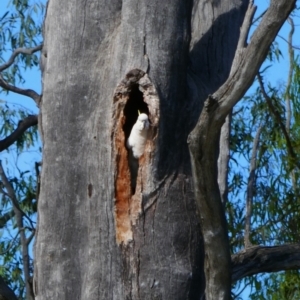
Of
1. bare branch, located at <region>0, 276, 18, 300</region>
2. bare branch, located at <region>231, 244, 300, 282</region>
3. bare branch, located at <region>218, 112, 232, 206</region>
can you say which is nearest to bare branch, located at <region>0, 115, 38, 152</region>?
bare branch, located at <region>0, 276, 18, 300</region>

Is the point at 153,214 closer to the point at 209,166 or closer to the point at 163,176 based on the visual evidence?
the point at 163,176

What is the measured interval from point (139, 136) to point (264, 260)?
2.81 feet

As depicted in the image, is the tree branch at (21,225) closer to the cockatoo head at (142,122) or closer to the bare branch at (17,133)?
the bare branch at (17,133)

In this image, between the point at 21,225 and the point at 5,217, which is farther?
the point at 5,217

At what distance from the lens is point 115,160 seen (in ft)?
9.04

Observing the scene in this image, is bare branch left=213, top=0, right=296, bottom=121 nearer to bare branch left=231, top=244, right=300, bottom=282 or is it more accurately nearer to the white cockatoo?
the white cockatoo

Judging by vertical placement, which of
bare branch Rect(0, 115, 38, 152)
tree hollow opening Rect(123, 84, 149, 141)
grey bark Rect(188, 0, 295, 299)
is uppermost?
bare branch Rect(0, 115, 38, 152)

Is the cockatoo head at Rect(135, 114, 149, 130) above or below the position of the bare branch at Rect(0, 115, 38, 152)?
below

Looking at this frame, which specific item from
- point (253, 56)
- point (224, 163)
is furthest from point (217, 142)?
point (224, 163)

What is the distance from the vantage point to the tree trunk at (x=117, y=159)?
105 inches

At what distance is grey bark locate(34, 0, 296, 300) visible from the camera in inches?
105

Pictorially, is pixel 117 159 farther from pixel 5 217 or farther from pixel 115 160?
pixel 5 217

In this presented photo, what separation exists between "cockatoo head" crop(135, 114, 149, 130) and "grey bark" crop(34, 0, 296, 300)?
0.03 metres

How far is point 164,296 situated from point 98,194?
1.24ft
